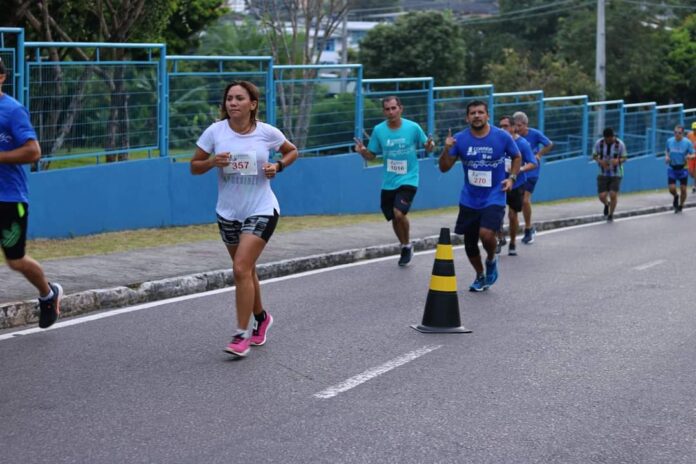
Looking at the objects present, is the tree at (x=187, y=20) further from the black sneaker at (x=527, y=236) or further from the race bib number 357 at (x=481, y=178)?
the race bib number 357 at (x=481, y=178)

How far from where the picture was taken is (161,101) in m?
17.2

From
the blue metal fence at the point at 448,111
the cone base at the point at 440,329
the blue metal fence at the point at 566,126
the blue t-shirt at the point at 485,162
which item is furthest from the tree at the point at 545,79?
the cone base at the point at 440,329

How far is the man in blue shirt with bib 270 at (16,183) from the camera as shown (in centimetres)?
794

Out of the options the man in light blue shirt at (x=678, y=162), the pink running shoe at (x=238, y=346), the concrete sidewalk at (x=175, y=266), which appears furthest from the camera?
the man in light blue shirt at (x=678, y=162)

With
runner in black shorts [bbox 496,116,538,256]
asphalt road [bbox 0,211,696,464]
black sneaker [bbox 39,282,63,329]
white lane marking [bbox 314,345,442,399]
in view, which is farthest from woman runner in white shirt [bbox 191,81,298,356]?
runner in black shorts [bbox 496,116,538,256]

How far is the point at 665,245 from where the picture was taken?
57.1 ft

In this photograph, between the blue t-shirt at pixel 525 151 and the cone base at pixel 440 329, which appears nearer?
the cone base at pixel 440 329

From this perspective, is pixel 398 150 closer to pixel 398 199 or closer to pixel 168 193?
pixel 398 199

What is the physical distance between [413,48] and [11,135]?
4638 cm

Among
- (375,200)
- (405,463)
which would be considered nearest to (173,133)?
(375,200)

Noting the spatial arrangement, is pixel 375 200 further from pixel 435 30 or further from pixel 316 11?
pixel 435 30

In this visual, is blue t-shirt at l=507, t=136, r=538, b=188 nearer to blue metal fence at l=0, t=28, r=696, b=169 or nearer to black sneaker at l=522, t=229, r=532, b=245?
black sneaker at l=522, t=229, r=532, b=245

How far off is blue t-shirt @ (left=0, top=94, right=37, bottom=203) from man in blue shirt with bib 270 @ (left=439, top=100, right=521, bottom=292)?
480cm

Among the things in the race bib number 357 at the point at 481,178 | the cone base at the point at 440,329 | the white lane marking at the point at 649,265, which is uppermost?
the race bib number 357 at the point at 481,178
